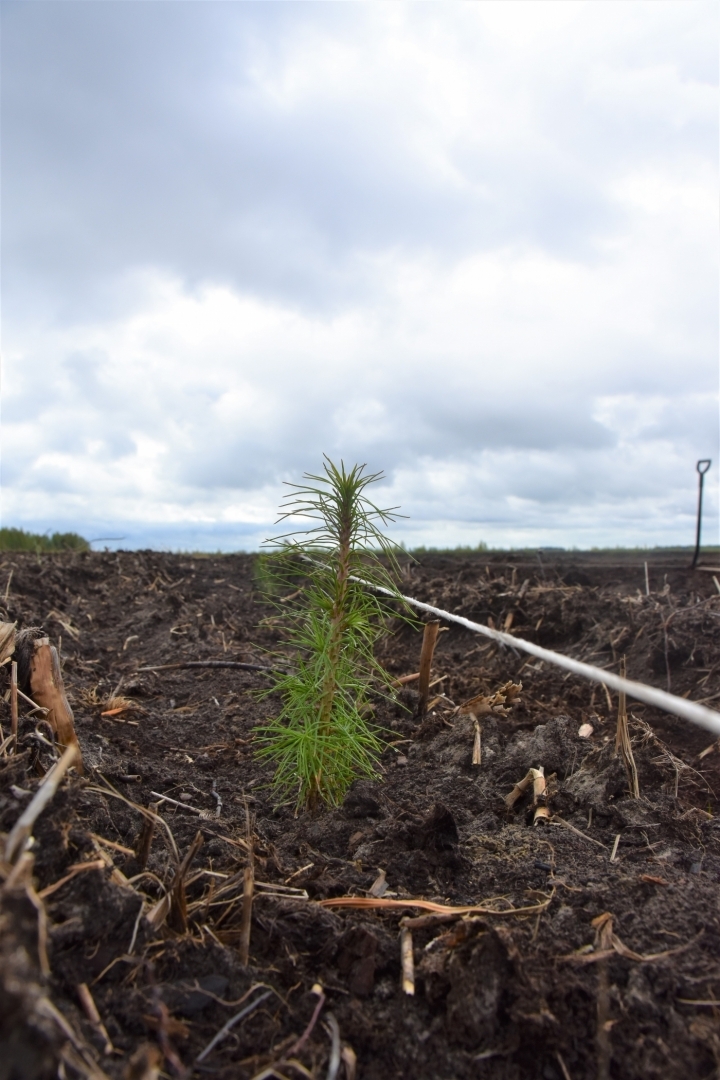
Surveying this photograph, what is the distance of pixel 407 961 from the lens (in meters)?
1.91

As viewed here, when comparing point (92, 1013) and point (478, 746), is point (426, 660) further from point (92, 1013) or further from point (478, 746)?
point (92, 1013)

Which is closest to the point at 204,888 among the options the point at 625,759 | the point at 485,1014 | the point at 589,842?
the point at 485,1014

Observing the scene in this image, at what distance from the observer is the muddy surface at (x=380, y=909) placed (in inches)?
64.9

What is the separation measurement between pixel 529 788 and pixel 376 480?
160cm

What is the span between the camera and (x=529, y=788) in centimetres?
337

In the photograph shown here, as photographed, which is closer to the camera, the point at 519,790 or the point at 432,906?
the point at 432,906

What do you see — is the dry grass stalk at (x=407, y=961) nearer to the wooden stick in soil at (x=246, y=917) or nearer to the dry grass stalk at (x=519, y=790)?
the wooden stick in soil at (x=246, y=917)

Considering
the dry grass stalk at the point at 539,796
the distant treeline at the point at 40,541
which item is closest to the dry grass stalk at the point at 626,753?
the dry grass stalk at the point at 539,796

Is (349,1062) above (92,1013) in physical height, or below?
below

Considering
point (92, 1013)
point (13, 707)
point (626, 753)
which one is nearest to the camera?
point (92, 1013)

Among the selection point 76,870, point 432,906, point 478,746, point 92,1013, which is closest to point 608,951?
point 432,906

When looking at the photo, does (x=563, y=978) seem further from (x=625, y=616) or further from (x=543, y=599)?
(x=543, y=599)

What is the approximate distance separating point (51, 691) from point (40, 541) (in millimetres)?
11813

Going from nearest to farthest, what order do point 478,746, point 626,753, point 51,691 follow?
point 51,691
point 626,753
point 478,746
